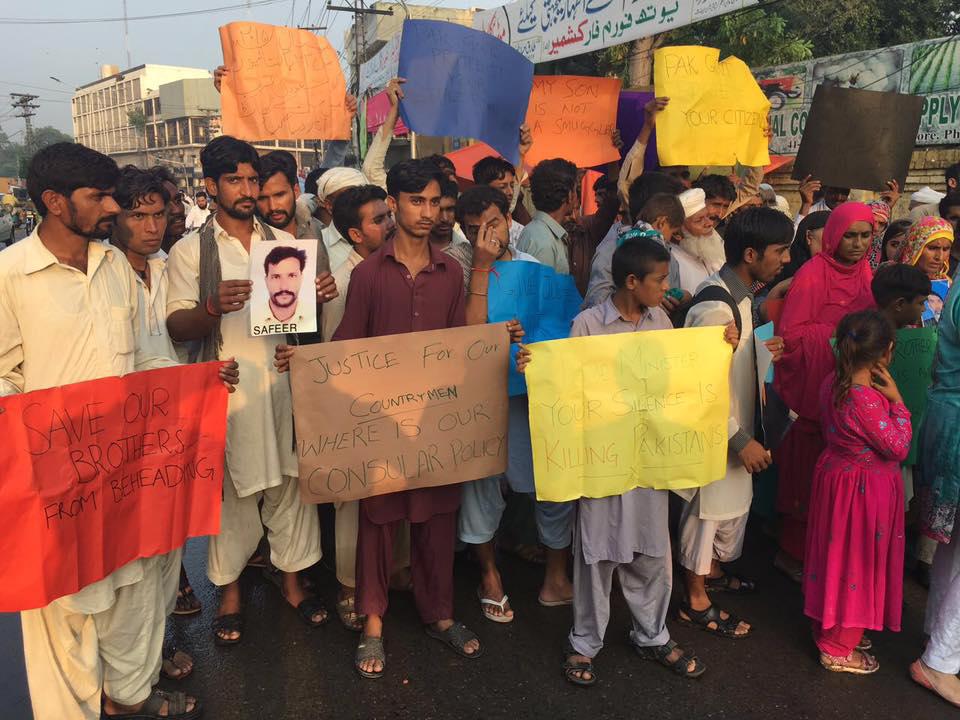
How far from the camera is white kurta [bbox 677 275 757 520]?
10.8 feet

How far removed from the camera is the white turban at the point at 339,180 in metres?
4.63

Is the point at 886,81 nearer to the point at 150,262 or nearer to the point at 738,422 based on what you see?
the point at 738,422

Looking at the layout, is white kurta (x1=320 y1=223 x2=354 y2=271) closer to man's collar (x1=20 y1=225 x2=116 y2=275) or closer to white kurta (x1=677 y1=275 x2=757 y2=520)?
→ man's collar (x1=20 y1=225 x2=116 y2=275)

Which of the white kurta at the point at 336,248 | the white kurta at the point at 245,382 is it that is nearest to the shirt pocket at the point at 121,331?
the white kurta at the point at 245,382

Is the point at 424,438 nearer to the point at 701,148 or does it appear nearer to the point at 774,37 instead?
the point at 701,148

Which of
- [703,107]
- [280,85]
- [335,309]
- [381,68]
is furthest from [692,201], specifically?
[381,68]

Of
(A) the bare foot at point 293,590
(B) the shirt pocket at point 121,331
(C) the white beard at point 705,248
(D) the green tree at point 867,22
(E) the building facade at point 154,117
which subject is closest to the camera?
(B) the shirt pocket at point 121,331

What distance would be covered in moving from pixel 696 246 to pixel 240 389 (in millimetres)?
2523

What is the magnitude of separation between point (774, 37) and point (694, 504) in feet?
45.6

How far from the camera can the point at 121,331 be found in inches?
106

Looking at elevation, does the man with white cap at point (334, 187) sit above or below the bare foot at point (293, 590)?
above

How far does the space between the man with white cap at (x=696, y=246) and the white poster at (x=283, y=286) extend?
6.61 feet

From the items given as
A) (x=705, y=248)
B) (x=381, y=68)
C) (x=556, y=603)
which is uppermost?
(x=381, y=68)

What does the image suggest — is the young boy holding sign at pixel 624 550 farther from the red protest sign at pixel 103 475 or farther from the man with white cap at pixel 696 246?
the red protest sign at pixel 103 475
